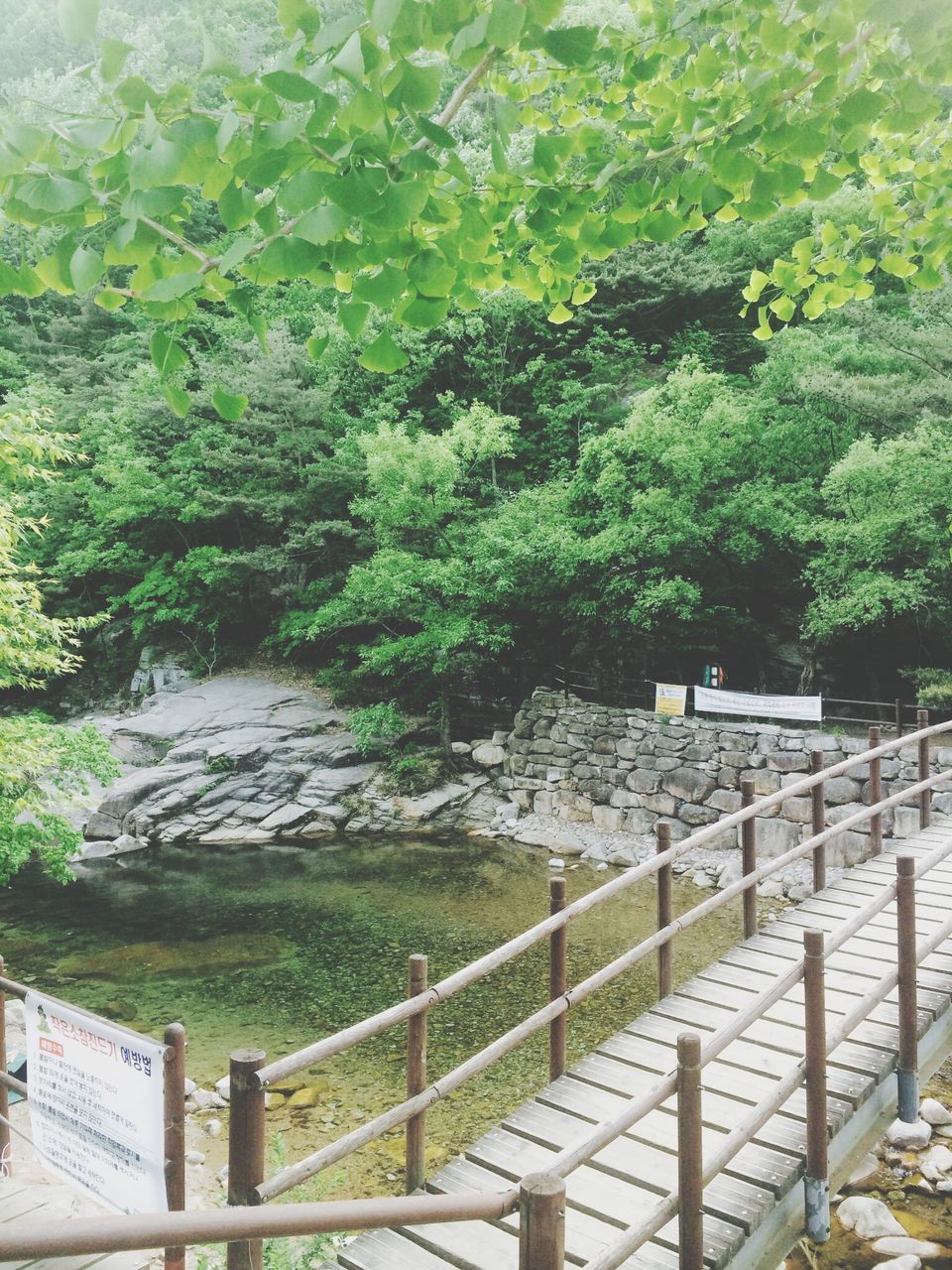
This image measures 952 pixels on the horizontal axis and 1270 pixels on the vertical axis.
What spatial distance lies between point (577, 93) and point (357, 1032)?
4106 millimetres

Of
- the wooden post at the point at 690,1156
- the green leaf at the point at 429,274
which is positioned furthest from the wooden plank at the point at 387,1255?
the green leaf at the point at 429,274

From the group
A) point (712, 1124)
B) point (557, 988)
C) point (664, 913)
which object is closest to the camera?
point (712, 1124)

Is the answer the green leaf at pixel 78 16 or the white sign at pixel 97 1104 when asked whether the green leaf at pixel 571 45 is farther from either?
the white sign at pixel 97 1104

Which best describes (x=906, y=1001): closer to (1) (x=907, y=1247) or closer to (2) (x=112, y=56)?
(1) (x=907, y=1247)

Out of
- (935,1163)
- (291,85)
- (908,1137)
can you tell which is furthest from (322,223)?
(908,1137)

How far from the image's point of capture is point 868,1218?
502 cm

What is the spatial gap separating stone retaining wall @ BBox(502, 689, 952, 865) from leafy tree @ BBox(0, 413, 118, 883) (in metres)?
8.30

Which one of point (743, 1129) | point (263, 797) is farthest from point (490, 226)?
point (263, 797)

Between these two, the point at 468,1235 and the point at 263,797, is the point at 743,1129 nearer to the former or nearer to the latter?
the point at 468,1235

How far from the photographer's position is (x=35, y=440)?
6.60m

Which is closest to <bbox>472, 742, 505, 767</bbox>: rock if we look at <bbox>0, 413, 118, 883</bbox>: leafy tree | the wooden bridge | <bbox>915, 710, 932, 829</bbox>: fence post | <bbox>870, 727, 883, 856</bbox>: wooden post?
<bbox>0, 413, 118, 883</bbox>: leafy tree

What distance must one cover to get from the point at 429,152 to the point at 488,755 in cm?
1530

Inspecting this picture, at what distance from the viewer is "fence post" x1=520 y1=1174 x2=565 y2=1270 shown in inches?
77.5

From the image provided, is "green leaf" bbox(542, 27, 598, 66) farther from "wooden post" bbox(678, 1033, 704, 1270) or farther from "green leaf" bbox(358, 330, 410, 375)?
"wooden post" bbox(678, 1033, 704, 1270)
